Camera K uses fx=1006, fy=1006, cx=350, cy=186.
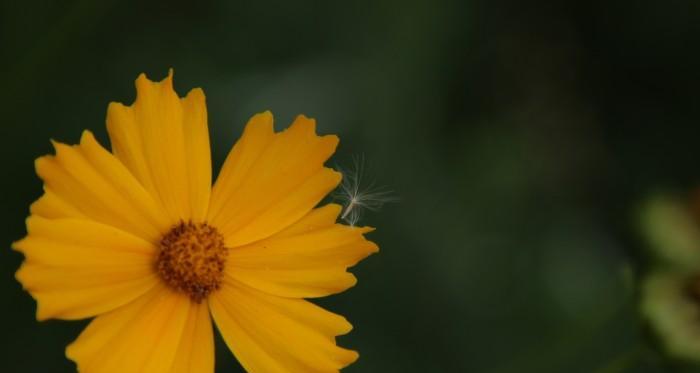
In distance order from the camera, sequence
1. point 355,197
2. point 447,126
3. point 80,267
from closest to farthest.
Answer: point 80,267 < point 355,197 < point 447,126

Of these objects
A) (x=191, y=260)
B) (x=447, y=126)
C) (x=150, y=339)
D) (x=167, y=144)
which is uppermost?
(x=447, y=126)

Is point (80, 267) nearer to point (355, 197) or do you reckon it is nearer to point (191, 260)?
point (191, 260)

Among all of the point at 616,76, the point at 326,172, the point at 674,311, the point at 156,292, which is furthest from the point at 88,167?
the point at 616,76

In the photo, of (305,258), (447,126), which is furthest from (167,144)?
(447,126)

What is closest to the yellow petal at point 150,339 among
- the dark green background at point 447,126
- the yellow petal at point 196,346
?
the yellow petal at point 196,346

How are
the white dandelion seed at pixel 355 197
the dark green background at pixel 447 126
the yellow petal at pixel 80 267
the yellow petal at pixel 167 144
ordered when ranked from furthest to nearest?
the dark green background at pixel 447 126 < the white dandelion seed at pixel 355 197 < the yellow petal at pixel 167 144 < the yellow petal at pixel 80 267

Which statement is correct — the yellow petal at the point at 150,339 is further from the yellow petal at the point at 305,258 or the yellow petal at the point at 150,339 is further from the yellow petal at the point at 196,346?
the yellow petal at the point at 305,258
